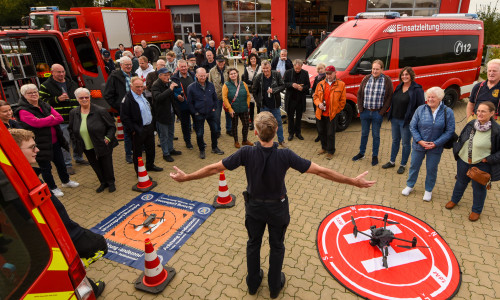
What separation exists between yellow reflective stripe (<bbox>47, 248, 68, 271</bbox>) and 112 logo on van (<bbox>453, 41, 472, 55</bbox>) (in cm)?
1062

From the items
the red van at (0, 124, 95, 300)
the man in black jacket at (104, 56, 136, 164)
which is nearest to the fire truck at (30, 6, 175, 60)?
the man in black jacket at (104, 56, 136, 164)

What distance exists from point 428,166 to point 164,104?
5.26m

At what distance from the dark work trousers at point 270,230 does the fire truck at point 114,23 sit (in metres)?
15.7

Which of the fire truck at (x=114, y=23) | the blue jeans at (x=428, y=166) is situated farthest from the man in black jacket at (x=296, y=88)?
the fire truck at (x=114, y=23)

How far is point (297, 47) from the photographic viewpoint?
90.8 feet

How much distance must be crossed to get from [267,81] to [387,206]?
3.78m

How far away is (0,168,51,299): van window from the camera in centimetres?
165

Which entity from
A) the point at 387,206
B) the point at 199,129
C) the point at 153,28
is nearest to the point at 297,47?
the point at 153,28

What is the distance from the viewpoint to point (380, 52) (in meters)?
7.96

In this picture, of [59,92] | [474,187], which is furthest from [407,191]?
[59,92]

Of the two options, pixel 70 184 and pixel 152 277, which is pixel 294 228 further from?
pixel 70 184

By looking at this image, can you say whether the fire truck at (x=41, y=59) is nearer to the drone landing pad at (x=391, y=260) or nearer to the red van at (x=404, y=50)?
the red van at (x=404, y=50)

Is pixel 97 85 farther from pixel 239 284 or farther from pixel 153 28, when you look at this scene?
pixel 153 28

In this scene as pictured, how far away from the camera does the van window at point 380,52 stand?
25.6ft
